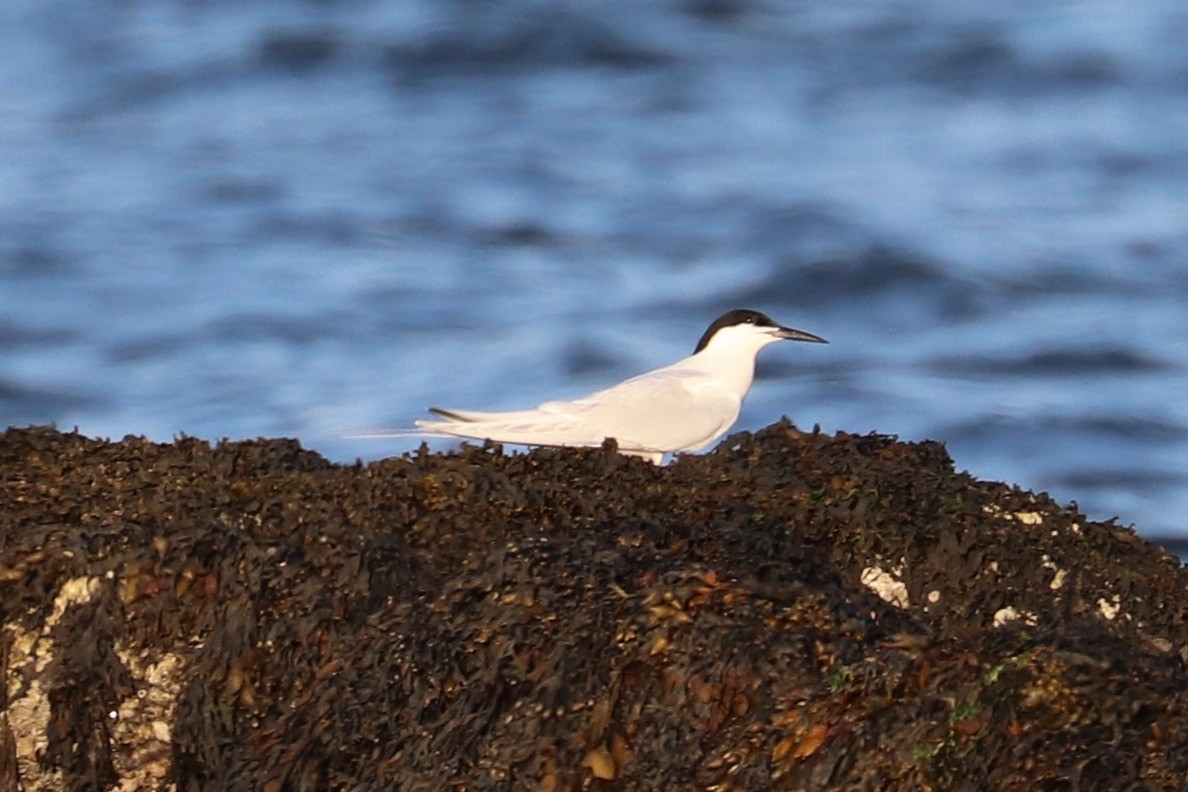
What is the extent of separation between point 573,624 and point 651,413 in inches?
124

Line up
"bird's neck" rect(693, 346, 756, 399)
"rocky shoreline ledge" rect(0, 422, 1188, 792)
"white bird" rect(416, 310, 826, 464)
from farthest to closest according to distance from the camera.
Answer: "bird's neck" rect(693, 346, 756, 399) → "white bird" rect(416, 310, 826, 464) → "rocky shoreline ledge" rect(0, 422, 1188, 792)

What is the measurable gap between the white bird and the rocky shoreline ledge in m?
1.49

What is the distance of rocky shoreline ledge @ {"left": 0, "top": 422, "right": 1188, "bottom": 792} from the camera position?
9.81 ft

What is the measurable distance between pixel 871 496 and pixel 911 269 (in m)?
10.2

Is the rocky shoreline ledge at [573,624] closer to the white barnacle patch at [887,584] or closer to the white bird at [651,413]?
the white barnacle patch at [887,584]

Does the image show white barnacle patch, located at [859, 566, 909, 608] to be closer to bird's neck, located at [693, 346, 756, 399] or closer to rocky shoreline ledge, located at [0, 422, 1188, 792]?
rocky shoreline ledge, located at [0, 422, 1188, 792]

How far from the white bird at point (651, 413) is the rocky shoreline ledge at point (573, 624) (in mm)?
1486

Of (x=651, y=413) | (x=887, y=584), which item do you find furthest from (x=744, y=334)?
(x=887, y=584)

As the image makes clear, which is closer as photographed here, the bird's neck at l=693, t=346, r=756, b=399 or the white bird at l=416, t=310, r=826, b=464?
the white bird at l=416, t=310, r=826, b=464

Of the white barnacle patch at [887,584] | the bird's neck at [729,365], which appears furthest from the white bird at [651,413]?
the white barnacle patch at [887,584]

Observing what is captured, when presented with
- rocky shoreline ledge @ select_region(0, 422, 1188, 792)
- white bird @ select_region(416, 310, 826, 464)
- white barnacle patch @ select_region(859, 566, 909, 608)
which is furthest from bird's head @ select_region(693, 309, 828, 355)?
white barnacle patch @ select_region(859, 566, 909, 608)

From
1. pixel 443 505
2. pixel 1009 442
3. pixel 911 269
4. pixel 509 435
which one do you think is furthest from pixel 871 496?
pixel 911 269

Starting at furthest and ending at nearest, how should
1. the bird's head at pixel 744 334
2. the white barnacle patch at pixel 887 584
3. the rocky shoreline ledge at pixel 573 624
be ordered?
the bird's head at pixel 744 334 → the white barnacle patch at pixel 887 584 → the rocky shoreline ledge at pixel 573 624

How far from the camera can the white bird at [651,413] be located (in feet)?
20.0
